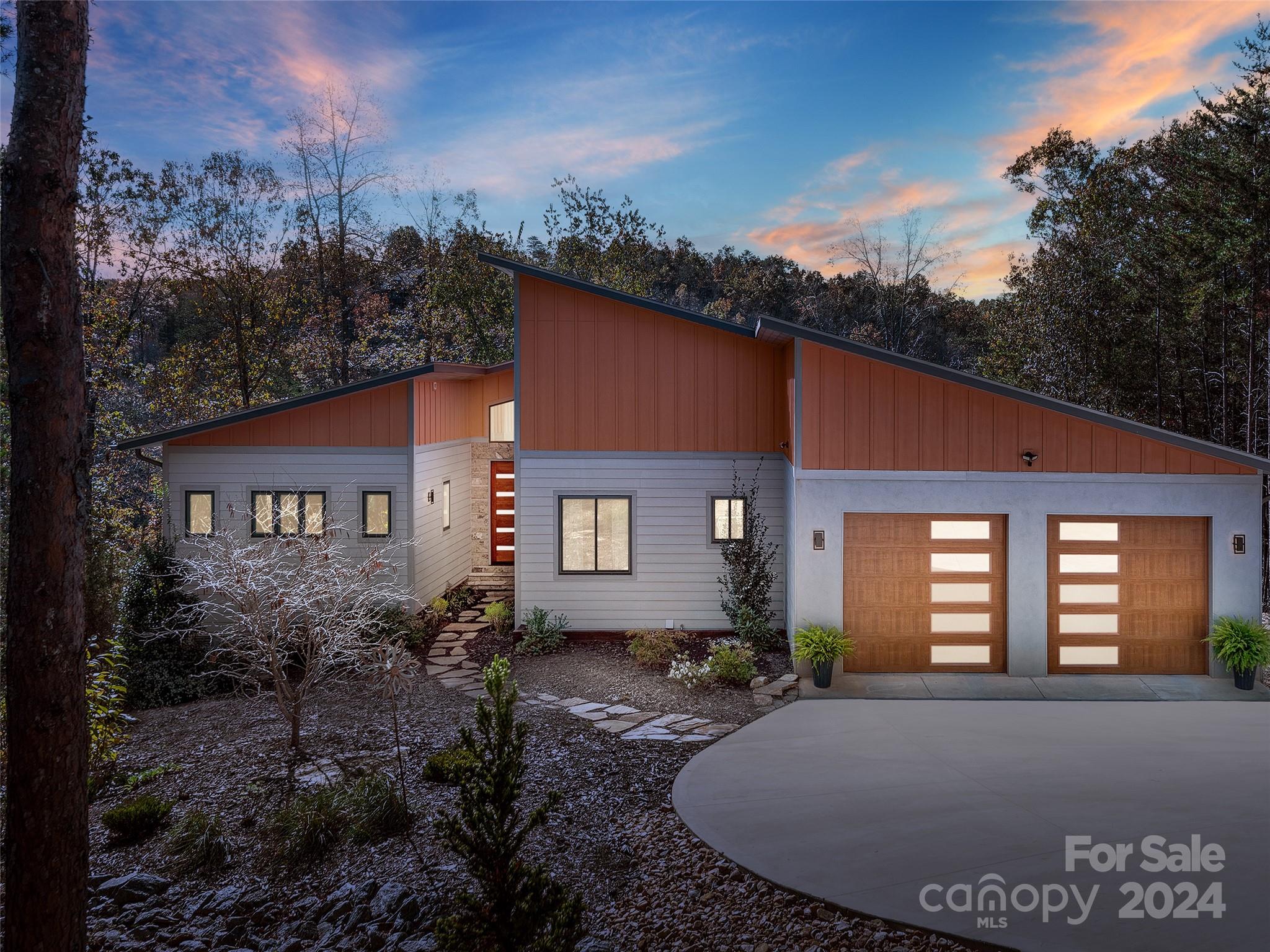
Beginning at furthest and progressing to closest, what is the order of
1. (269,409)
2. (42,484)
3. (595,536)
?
(269,409), (595,536), (42,484)

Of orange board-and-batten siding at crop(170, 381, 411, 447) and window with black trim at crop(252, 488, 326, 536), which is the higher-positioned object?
orange board-and-batten siding at crop(170, 381, 411, 447)

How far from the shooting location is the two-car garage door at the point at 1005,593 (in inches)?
358

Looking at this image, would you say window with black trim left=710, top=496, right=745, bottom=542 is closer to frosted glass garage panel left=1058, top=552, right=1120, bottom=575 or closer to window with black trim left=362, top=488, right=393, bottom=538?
frosted glass garage panel left=1058, top=552, right=1120, bottom=575

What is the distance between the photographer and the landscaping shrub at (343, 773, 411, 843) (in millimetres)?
5289

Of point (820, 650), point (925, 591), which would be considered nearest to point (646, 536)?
→ point (820, 650)

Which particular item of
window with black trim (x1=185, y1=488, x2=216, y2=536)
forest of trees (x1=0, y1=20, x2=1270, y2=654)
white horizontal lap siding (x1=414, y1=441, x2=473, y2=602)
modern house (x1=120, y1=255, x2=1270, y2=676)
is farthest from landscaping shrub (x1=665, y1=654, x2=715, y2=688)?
forest of trees (x1=0, y1=20, x2=1270, y2=654)

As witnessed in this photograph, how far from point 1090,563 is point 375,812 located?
27.0ft

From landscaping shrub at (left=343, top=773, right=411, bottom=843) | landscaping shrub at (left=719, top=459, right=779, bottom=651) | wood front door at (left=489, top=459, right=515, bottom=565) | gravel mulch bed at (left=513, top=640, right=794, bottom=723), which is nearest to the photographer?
landscaping shrub at (left=343, top=773, right=411, bottom=843)

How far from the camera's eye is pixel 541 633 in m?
10.9

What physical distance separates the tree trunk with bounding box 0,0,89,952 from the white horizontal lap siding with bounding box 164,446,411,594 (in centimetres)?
804

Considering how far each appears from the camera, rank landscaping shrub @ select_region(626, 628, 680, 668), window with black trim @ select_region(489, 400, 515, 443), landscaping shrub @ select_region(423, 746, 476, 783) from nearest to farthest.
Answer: landscaping shrub @ select_region(423, 746, 476, 783)
landscaping shrub @ select_region(626, 628, 680, 668)
window with black trim @ select_region(489, 400, 515, 443)

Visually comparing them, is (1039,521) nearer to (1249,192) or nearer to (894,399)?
(894,399)

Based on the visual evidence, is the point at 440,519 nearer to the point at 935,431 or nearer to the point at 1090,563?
the point at 935,431

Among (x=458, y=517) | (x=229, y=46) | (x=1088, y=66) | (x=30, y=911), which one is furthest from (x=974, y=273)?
(x=30, y=911)
